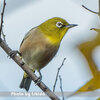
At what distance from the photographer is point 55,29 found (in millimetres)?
3986

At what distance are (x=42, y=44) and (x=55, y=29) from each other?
33cm

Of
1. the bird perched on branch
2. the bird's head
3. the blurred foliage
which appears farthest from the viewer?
→ the bird perched on branch

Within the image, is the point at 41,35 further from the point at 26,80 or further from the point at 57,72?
the point at 57,72

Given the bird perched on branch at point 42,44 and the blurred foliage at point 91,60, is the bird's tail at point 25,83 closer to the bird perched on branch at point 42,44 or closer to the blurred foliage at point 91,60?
the bird perched on branch at point 42,44

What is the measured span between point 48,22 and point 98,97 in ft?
11.8

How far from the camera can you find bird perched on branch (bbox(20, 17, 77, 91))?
393 centimetres

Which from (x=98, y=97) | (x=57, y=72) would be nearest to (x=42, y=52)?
(x=57, y=72)

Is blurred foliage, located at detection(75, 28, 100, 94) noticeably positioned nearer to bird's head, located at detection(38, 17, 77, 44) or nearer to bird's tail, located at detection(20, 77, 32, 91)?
bird's head, located at detection(38, 17, 77, 44)

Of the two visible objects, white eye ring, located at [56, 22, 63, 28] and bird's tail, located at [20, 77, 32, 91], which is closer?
white eye ring, located at [56, 22, 63, 28]

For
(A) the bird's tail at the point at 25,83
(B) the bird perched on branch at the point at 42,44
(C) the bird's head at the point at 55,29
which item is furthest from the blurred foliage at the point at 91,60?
(A) the bird's tail at the point at 25,83

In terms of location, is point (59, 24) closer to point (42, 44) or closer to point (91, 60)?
point (42, 44)

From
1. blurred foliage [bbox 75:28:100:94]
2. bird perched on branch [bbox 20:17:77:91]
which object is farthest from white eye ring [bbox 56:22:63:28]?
blurred foliage [bbox 75:28:100:94]

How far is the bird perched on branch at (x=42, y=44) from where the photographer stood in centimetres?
393

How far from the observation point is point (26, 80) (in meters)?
4.42
